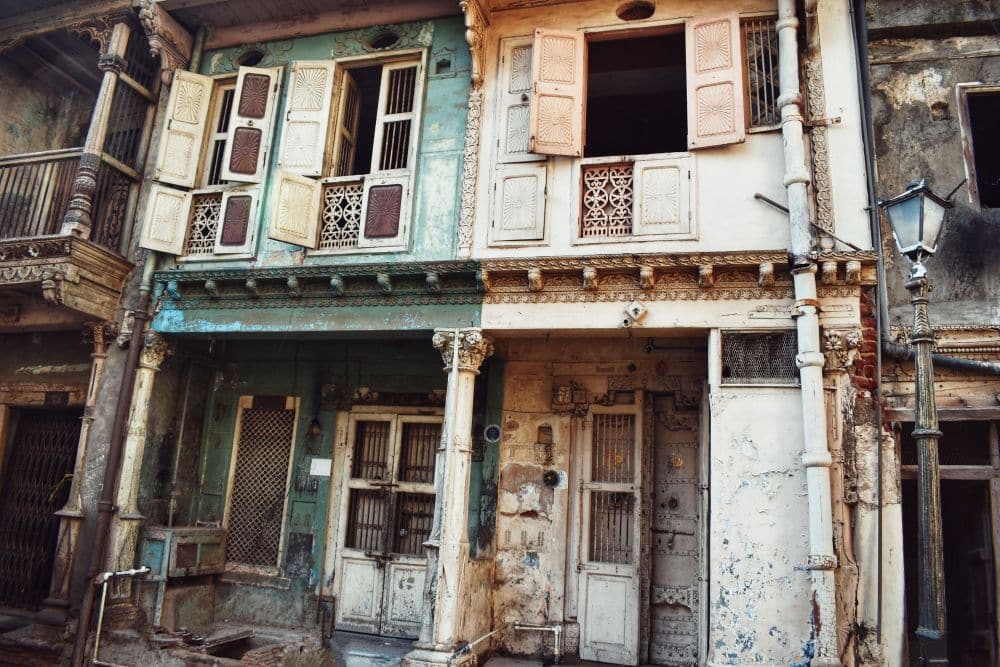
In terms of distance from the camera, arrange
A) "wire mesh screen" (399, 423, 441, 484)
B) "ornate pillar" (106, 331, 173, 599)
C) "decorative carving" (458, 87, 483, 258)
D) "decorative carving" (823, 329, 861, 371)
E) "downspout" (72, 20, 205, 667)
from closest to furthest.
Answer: "decorative carving" (823, 329, 861, 371) → "decorative carving" (458, 87, 483, 258) → "downspout" (72, 20, 205, 667) → "ornate pillar" (106, 331, 173, 599) → "wire mesh screen" (399, 423, 441, 484)

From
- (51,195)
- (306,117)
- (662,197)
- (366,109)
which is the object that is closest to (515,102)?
(662,197)

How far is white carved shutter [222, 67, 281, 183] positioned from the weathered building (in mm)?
7013

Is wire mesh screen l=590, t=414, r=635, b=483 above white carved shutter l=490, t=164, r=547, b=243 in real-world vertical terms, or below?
below

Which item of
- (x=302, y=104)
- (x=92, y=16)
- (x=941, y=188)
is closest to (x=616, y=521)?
(x=941, y=188)

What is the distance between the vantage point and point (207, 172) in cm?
952

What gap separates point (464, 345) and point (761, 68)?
4.38 m

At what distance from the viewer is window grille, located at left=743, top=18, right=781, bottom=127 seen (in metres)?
7.75

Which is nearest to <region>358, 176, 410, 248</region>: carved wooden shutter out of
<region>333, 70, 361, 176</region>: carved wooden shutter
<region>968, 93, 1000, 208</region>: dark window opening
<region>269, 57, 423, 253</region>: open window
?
<region>269, 57, 423, 253</region>: open window

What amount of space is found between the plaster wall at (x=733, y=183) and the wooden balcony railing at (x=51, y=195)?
4995mm

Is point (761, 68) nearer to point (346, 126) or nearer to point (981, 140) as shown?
point (981, 140)

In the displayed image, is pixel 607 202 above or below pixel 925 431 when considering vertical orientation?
above

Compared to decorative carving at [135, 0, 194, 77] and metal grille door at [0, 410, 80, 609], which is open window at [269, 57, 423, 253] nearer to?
decorative carving at [135, 0, 194, 77]

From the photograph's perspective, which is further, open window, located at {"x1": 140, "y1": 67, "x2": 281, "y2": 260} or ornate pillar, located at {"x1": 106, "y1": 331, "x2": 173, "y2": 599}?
open window, located at {"x1": 140, "y1": 67, "x2": 281, "y2": 260}

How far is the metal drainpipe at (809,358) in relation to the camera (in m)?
6.22
